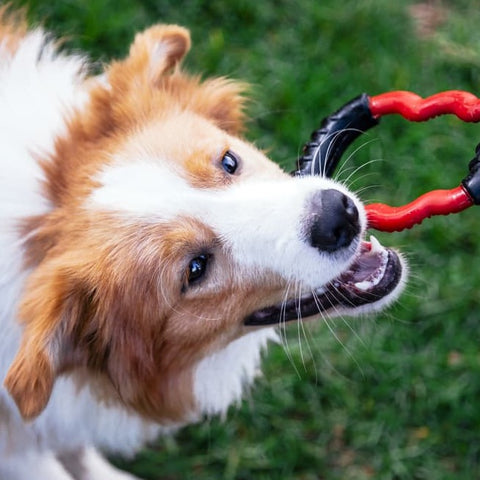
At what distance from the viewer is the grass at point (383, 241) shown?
331 cm

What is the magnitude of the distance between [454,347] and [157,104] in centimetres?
198

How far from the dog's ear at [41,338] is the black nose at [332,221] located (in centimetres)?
78

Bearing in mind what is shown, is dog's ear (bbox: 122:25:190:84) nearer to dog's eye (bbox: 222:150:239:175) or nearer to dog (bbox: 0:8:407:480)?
dog (bbox: 0:8:407:480)

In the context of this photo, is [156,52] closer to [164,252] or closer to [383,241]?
[164,252]

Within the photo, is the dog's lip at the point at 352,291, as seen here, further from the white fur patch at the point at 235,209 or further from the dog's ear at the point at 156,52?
the dog's ear at the point at 156,52

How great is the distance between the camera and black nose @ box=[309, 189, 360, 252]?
221cm

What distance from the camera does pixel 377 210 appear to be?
2.54m

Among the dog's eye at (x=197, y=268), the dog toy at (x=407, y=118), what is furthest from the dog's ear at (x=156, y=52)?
the dog's eye at (x=197, y=268)

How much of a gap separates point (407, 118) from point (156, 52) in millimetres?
958

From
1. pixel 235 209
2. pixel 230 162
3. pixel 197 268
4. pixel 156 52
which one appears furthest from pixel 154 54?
pixel 197 268

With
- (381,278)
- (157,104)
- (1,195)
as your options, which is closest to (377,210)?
(381,278)

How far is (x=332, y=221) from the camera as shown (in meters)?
2.22

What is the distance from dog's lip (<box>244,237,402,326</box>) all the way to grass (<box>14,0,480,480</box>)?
2.41ft

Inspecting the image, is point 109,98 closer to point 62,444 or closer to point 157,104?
point 157,104
